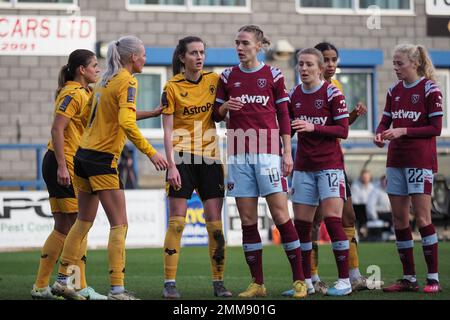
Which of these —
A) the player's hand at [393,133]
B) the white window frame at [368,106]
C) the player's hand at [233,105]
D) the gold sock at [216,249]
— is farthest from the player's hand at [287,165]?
the white window frame at [368,106]

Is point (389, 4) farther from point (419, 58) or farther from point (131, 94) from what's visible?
point (131, 94)

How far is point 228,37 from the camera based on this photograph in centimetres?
2334

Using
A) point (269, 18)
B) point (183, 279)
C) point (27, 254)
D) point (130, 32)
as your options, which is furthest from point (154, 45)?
point (183, 279)

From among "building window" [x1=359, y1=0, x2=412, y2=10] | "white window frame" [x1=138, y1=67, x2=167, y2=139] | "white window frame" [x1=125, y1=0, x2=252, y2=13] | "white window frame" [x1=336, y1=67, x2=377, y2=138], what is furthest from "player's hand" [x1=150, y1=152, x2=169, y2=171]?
"building window" [x1=359, y1=0, x2=412, y2=10]

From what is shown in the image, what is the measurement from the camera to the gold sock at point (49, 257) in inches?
337

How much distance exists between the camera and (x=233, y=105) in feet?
27.1

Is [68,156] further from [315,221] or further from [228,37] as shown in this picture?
[228,37]

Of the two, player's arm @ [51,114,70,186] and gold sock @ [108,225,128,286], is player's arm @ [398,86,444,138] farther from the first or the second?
player's arm @ [51,114,70,186]

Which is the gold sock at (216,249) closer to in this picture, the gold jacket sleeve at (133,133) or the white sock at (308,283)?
the white sock at (308,283)

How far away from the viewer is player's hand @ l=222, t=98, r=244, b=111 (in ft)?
27.1

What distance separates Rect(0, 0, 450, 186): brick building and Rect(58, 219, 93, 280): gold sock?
42.6 feet

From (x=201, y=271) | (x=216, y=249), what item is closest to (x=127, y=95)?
(x=216, y=249)

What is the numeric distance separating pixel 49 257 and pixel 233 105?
203cm
